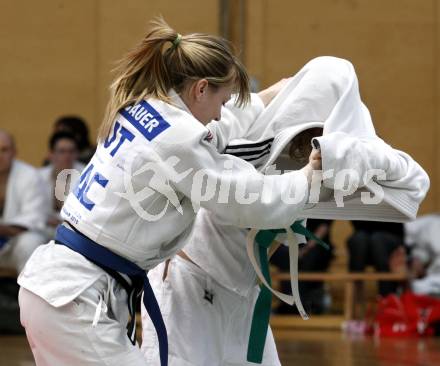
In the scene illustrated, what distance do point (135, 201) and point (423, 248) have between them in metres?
6.34

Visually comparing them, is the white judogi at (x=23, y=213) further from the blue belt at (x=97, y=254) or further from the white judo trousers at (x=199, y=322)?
the blue belt at (x=97, y=254)

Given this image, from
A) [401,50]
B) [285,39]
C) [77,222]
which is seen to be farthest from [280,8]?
[77,222]

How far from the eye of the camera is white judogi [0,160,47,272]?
8750 mm

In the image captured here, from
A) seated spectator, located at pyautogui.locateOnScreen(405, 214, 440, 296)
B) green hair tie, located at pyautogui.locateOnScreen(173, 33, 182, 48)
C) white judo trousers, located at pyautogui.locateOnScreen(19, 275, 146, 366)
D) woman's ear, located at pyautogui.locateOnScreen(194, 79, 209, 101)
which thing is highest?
green hair tie, located at pyautogui.locateOnScreen(173, 33, 182, 48)

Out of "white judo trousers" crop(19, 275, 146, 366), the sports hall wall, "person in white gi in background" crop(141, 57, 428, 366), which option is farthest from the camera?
the sports hall wall

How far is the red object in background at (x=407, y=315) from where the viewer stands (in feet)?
29.0

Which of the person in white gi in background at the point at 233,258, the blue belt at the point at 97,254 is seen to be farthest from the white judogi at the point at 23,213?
the blue belt at the point at 97,254

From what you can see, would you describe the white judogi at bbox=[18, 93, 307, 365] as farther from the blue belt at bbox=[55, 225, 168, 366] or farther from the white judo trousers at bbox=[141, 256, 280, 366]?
the white judo trousers at bbox=[141, 256, 280, 366]

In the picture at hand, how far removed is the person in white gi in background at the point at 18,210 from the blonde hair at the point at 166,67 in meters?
5.15

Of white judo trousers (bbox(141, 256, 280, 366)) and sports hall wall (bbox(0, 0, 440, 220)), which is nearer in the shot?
white judo trousers (bbox(141, 256, 280, 366))

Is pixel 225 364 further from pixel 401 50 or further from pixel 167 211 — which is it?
pixel 401 50

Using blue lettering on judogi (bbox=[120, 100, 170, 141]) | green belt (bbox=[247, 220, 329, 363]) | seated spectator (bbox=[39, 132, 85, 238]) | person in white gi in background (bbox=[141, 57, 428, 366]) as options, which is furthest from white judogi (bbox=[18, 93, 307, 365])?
seated spectator (bbox=[39, 132, 85, 238])

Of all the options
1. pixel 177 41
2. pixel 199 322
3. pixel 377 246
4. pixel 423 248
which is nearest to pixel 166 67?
pixel 177 41

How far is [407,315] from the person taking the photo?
890 centimetres
